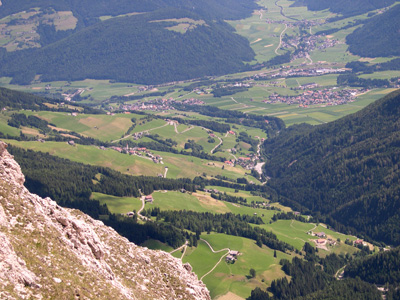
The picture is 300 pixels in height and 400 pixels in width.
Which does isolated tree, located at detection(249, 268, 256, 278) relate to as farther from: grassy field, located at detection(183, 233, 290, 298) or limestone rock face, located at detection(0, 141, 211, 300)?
limestone rock face, located at detection(0, 141, 211, 300)

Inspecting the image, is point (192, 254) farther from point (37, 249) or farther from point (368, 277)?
point (37, 249)

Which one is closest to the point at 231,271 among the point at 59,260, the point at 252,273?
the point at 252,273

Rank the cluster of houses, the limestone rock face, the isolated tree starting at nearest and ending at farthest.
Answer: the limestone rock face → the isolated tree → the cluster of houses

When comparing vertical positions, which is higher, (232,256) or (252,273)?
(252,273)

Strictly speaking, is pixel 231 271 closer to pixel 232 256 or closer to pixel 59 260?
pixel 232 256

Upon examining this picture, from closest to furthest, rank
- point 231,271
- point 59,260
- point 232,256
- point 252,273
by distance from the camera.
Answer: point 59,260
point 231,271
point 252,273
point 232,256

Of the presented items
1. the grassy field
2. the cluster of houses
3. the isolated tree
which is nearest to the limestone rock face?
the grassy field

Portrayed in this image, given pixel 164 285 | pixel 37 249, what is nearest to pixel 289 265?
pixel 164 285

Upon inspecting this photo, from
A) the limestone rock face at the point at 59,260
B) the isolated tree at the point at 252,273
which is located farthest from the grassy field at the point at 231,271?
the limestone rock face at the point at 59,260

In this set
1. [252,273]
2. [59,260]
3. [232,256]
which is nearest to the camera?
[59,260]
